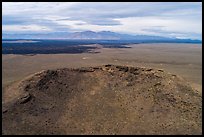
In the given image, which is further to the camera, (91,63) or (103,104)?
(91,63)

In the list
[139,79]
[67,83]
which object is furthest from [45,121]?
[139,79]

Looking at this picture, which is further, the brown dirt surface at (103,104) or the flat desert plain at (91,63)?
the flat desert plain at (91,63)

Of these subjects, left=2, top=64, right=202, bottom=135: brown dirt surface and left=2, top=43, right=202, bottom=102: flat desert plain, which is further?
left=2, top=43, right=202, bottom=102: flat desert plain

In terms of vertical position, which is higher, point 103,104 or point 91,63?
point 91,63

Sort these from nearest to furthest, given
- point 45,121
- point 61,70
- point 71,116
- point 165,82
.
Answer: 1. point 45,121
2. point 71,116
3. point 165,82
4. point 61,70

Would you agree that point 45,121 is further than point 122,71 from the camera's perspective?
No

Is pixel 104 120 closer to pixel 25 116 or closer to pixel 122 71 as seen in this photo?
pixel 25 116

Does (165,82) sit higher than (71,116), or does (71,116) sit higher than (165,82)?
(165,82)

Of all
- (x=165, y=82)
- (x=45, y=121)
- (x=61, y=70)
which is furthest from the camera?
(x=61, y=70)
